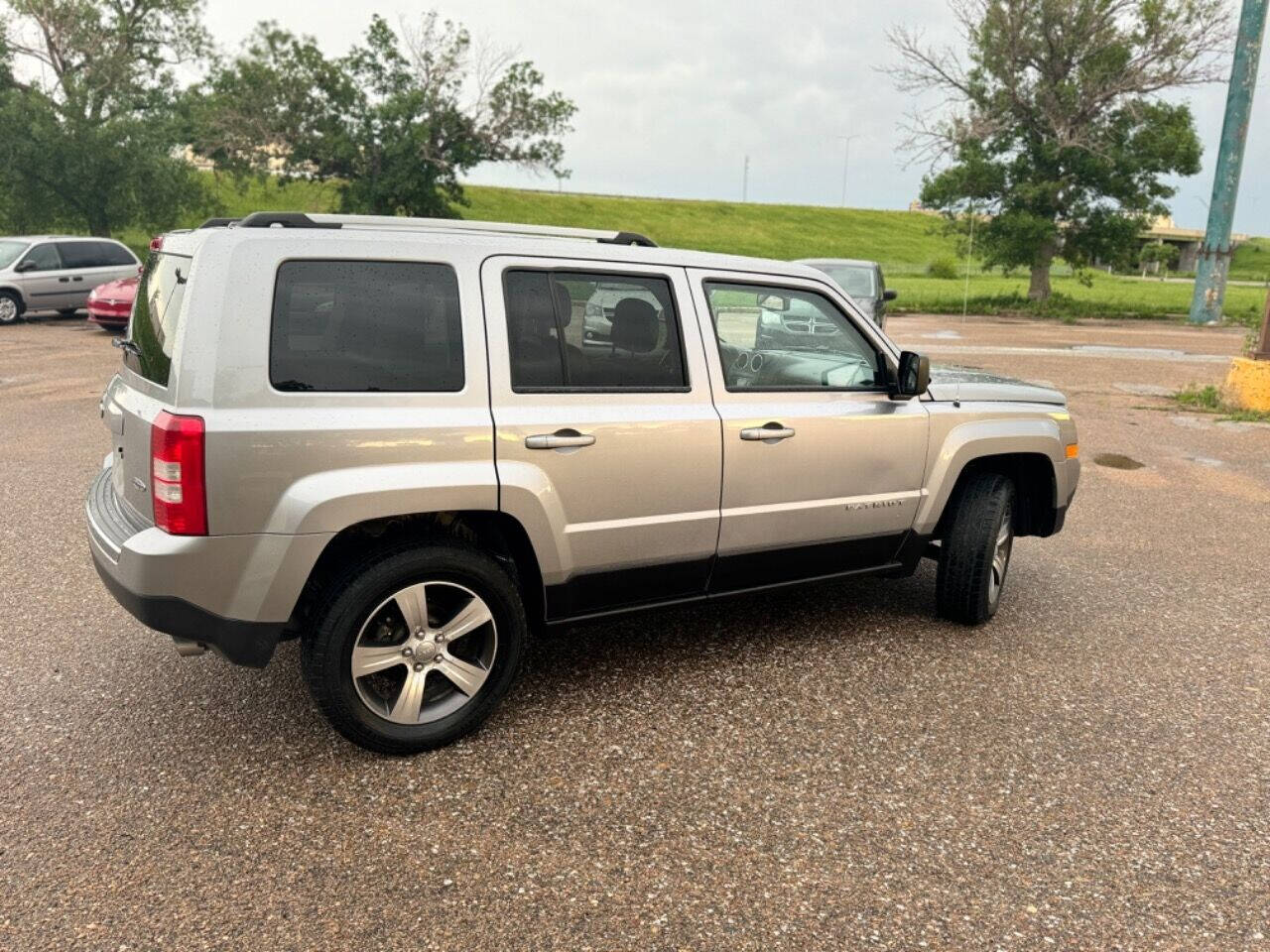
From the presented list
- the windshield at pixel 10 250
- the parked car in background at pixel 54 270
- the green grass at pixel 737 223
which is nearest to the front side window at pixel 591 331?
the parked car in background at pixel 54 270

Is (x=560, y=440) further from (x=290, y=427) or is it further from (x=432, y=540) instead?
(x=290, y=427)

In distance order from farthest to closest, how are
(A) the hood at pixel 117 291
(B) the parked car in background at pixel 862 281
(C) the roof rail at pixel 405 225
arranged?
(A) the hood at pixel 117 291
(B) the parked car in background at pixel 862 281
(C) the roof rail at pixel 405 225

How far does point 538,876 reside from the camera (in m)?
2.74

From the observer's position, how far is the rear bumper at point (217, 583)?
297 cm

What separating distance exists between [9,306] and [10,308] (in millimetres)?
57

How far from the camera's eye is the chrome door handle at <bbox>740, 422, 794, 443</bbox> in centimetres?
383

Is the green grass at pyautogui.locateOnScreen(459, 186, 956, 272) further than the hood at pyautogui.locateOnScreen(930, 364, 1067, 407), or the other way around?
the green grass at pyautogui.locateOnScreen(459, 186, 956, 272)

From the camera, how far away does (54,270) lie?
18766 millimetres

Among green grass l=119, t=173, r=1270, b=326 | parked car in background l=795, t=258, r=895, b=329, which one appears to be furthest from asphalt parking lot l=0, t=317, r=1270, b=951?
green grass l=119, t=173, r=1270, b=326

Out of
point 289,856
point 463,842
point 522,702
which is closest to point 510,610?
point 522,702

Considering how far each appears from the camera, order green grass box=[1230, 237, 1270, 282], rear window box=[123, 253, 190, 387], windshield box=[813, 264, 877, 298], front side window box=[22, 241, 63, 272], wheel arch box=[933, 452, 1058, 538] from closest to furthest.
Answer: rear window box=[123, 253, 190, 387], wheel arch box=[933, 452, 1058, 538], windshield box=[813, 264, 877, 298], front side window box=[22, 241, 63, 272], green grass box=[1230, 237, 1270, 282]

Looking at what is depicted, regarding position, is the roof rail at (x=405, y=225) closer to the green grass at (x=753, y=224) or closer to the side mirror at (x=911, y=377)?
the side mirror at (x=911, y=377)

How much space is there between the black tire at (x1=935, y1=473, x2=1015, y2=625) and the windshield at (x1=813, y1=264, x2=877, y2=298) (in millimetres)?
9715

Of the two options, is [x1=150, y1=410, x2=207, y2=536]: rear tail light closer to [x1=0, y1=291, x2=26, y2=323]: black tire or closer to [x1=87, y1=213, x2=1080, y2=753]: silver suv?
[x1=87, y1=213, x2=1080, y2=753]: silver suv
